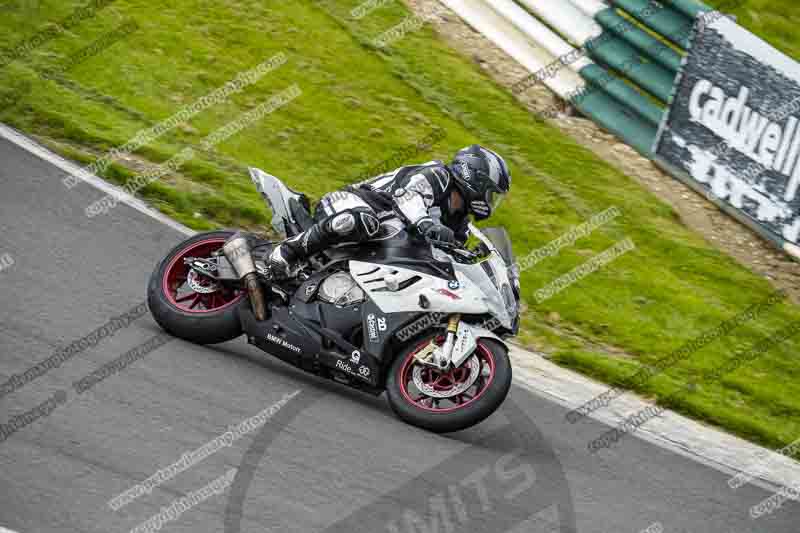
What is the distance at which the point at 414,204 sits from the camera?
277 inches

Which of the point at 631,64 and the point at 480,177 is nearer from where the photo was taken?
the point at 480,177

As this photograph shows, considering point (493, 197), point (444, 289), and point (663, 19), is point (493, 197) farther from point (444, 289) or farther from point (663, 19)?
point (663, 19)

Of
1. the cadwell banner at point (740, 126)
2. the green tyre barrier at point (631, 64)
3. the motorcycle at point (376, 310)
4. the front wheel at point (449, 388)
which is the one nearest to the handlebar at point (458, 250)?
the motorcycle at point (376, 310)

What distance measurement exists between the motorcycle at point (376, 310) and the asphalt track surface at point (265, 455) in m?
0.23

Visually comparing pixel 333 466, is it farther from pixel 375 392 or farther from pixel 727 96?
pixel 727 96

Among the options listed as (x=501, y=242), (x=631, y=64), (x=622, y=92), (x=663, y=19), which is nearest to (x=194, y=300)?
(x=501, y=242)

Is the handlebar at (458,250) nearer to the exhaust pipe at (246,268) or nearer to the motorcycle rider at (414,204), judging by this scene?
the motorcycle rider at (414,204)

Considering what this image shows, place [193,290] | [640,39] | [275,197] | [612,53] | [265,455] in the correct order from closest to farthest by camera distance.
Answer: [265,455]
[275,197]
[193,290]
[640,39]
[612,53]

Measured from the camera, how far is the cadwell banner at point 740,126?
424 inches

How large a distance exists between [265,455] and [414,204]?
1889 mm

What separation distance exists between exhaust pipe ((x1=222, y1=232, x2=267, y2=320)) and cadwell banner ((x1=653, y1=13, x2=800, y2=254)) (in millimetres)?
5917

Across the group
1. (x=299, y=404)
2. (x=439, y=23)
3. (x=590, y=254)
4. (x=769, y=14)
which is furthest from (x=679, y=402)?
(x=769, y=14)

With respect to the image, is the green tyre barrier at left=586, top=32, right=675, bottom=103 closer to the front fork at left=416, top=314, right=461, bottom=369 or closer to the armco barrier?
the armco barrier

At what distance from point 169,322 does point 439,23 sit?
7.87 metres
